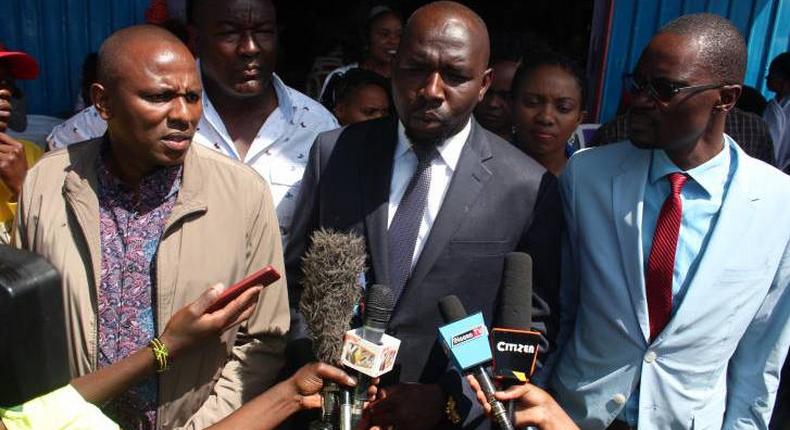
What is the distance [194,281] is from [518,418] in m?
1.07

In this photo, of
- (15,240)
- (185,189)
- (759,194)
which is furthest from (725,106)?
(15,240)

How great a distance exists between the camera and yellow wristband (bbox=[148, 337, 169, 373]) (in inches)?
87.3

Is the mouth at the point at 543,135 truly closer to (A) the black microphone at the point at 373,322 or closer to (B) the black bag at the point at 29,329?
(A) the black microphone at the point at 373,322

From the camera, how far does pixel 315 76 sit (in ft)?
21.1

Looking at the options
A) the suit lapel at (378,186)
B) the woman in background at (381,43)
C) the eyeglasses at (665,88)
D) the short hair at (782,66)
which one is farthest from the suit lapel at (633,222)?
the short hair at (782,66)

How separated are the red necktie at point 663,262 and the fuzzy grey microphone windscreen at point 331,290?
969mm

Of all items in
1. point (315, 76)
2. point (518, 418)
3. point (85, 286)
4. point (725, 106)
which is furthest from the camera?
point (315, 76)

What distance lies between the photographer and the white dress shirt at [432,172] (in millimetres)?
2502

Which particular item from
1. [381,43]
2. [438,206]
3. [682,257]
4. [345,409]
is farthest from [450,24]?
[381,43]

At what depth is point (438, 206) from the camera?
8.23 ft

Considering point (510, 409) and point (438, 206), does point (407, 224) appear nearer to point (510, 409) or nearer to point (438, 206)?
point (438, 206)

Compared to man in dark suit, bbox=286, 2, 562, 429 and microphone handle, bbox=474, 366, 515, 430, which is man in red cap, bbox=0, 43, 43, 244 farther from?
microphone handle, bbox=474, 366, 515, 430

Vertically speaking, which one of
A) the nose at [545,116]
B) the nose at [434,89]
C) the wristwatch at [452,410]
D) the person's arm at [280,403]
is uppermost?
the nose at [434,89]

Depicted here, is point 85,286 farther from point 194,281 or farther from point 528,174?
point 528,174
